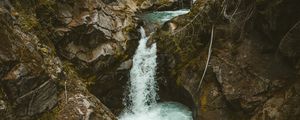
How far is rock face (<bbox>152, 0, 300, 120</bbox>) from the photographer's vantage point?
902cm

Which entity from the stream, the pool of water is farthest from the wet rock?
the stream

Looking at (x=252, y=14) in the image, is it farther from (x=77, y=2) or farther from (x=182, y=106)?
(x=77, y=2)

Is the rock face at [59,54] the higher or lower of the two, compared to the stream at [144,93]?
higher

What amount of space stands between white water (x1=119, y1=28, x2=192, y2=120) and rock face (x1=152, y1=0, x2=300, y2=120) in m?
0.73

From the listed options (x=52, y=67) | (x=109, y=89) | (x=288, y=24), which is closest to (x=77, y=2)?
(x=109, y=89)

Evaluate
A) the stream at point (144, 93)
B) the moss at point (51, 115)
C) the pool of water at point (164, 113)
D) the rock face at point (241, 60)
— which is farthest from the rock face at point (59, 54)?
the rock face at point (241, 60)

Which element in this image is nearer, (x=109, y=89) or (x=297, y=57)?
(x=297, y=57)

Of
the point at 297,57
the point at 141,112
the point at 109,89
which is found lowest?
the point at 141,112

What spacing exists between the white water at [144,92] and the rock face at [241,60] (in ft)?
2.38

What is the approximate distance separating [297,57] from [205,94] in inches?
104

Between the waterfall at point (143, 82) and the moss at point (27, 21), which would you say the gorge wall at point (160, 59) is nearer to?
the moss at point (27, 21)

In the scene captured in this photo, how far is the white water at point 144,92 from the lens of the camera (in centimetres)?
1170

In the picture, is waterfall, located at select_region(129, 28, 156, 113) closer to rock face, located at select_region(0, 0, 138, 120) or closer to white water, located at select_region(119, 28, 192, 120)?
white water, located at select_region(119, 28, 192, 120)

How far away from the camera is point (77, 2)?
12.3 metres
